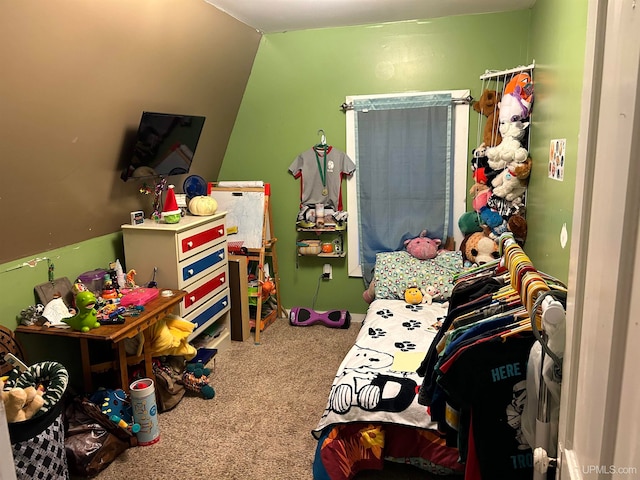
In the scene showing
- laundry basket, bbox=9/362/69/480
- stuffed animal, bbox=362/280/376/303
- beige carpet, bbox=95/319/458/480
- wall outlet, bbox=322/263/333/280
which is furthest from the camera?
wall outlet, bbox=322/263/333/280

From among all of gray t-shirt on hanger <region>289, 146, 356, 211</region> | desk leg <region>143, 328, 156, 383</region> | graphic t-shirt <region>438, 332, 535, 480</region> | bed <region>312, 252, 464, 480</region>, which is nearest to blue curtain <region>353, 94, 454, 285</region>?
gray t-shirt on hanger <region>289, 146, 356, 211</region>

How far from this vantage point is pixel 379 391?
2201 mm

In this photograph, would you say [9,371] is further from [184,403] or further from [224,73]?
[224,73]

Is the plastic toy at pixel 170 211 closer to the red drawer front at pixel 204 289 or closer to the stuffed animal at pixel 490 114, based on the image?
the red drawer front at pixel 204 289

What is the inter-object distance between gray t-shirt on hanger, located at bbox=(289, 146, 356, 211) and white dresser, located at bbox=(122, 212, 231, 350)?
802 millimetres

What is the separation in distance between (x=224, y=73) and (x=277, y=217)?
4.12ft

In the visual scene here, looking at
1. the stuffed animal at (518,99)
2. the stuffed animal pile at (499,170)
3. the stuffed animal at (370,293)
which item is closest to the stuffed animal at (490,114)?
the stuffed animal pile at (499,170)

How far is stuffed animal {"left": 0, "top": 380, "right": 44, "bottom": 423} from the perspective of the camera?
5.90ft

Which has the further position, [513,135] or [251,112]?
[251,112]

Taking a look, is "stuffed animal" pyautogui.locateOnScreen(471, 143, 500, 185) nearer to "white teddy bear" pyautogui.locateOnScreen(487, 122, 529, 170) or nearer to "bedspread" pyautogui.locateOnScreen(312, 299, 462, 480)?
"white teddy bear" pyautogui.locateOnScreen(487, 122, 529, 170)

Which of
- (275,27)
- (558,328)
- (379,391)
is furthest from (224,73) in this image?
(558,328)

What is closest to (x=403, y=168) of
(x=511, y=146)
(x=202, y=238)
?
(x=511, y=146)

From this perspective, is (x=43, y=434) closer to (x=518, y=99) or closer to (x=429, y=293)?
(x=429, y=293)

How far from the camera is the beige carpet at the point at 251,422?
230 cm
